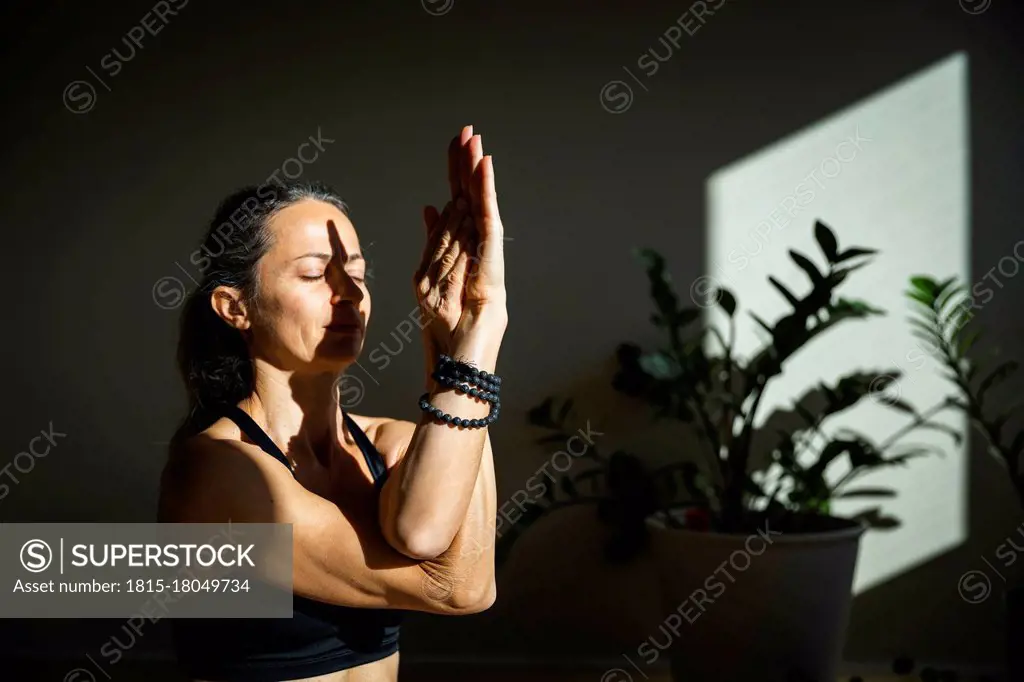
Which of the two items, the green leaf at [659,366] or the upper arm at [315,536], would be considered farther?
the green leaf at [659,366]

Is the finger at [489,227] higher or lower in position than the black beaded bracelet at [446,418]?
higher

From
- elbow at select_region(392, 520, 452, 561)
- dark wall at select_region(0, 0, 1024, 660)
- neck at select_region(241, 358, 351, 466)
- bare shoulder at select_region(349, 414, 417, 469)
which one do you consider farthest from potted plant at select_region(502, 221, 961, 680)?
elbow at select_region(392, 520, 452, 561)

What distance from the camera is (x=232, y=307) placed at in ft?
4.29

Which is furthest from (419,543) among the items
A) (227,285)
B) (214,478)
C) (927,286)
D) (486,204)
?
(927,286)

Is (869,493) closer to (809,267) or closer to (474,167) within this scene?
(809,267)

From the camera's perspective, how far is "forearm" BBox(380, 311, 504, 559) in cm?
101

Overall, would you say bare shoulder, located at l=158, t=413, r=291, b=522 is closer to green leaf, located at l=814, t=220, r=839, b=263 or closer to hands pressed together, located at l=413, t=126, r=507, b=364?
hands pressed together, located at l=413, t=126, r=507, b=364

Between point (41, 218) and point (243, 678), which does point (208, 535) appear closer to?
point (243, 678)

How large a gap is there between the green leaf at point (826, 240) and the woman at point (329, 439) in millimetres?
1487

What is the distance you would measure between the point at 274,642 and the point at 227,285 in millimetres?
494

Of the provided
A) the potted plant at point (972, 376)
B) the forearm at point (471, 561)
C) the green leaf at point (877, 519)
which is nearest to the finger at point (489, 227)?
the forearm at point (471, 561)

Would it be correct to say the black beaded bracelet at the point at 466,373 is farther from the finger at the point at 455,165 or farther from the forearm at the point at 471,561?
the finger at the point at 455,165

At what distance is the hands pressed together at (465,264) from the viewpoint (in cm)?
106

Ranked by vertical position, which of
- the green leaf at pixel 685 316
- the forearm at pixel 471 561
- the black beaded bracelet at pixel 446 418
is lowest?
the forearm at pixel 471 561
